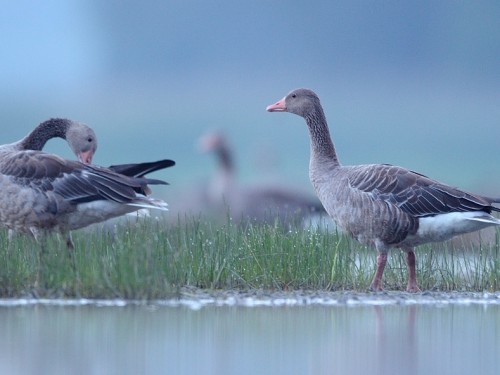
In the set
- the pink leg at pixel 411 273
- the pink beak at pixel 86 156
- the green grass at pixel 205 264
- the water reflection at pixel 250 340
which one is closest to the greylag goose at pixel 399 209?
the pink leg at pixel 411 273

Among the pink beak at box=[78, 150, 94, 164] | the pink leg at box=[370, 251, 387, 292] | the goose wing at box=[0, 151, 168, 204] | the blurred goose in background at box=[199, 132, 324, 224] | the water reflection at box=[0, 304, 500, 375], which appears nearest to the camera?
the water reflection at box=[0, 304, 500, 375]

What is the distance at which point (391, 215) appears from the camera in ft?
37.5

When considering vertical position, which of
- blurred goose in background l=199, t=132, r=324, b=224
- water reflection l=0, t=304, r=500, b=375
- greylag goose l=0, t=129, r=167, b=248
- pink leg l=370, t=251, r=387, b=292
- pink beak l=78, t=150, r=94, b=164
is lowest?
water reflection l=0, t=304, r=500, b=375

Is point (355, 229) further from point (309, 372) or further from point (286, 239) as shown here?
point (309, 372)

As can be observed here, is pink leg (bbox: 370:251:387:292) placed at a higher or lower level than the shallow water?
higher

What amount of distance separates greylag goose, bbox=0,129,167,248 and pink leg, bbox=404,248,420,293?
238 centimetres

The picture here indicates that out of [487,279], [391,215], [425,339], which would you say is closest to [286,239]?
[391,215]

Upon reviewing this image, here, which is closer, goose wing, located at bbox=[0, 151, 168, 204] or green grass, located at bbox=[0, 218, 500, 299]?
green grass, located at bbox=[0, 218, 500, 299]

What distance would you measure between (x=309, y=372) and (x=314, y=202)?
502 inches

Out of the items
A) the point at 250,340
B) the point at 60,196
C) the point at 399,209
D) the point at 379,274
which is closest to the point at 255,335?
the point at 250,340

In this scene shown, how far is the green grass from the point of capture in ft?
30.5

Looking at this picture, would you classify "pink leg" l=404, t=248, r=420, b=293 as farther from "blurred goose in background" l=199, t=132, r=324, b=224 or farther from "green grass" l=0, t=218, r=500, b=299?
"blurred goose in background" l=199, t=132, r=324, b=224

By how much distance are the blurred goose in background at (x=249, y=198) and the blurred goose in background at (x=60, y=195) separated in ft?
17.6

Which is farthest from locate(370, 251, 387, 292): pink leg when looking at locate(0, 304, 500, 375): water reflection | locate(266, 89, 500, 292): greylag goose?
locate(0, 304, 500, 375): water reflection
